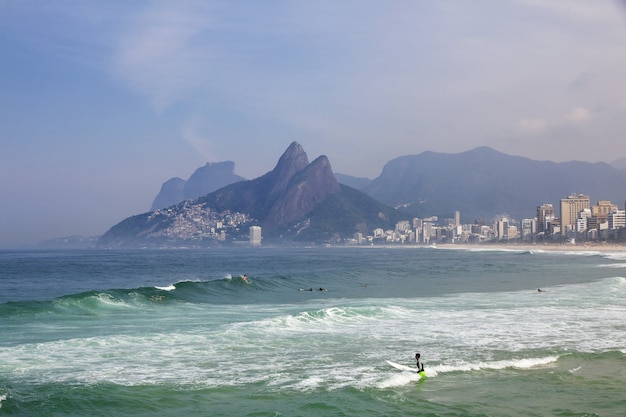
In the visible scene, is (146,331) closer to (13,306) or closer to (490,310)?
(13,306)

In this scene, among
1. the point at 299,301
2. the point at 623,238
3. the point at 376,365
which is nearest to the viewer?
the point at 376,365

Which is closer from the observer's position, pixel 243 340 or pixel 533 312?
pixel 243 340

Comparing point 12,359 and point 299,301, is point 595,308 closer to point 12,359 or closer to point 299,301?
point 299,301

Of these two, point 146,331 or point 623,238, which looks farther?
point 623,238

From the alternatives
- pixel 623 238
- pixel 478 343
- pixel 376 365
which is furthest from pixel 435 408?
pixel 623 238

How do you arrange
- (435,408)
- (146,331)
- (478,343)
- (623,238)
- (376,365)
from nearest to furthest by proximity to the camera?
(435,408) < (376,365) < (478,343) < (146,331) < (623,238)

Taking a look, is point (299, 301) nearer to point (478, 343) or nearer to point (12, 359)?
point (478, 343)

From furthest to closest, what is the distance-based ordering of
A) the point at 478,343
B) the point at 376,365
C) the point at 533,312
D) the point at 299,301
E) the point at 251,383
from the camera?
the point at 299,301
the point at 533,312
the point at 478,343
the point at 376,365
the point at 251,383

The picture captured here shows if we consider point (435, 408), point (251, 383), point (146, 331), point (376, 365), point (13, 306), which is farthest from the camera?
point (13, 306)

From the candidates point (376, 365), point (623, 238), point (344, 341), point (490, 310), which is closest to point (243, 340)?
point (344, 341)
